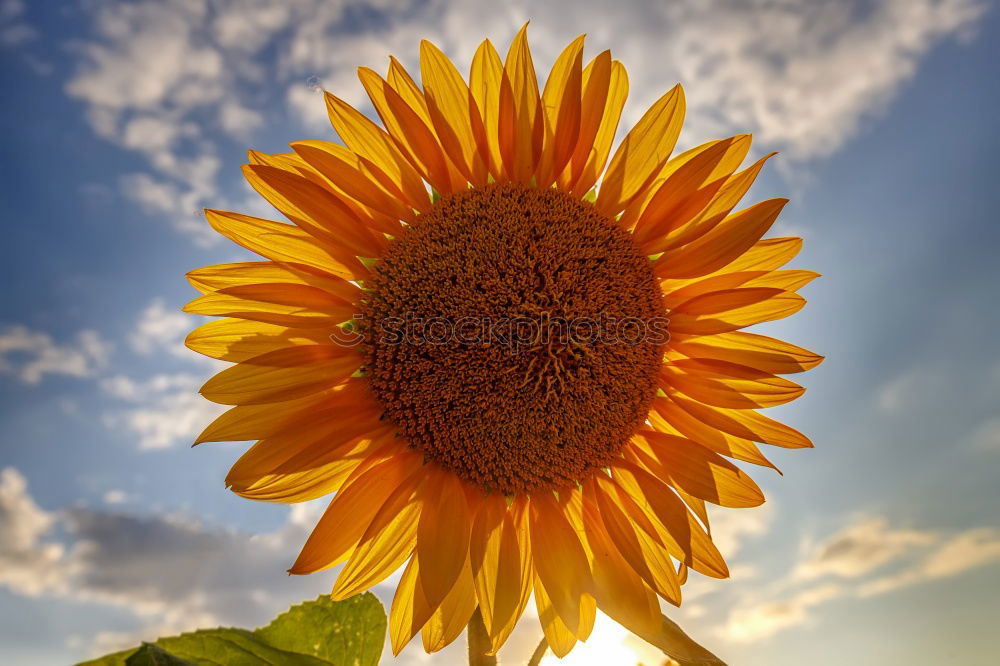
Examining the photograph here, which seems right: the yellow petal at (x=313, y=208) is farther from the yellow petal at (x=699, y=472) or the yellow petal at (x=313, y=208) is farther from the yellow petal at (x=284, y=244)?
the yellow petal at (x=699, y=472)

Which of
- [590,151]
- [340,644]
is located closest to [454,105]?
[590,151]

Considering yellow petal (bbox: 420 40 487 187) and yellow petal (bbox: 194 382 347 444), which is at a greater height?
yellow petal (bbox: 420 40 487 187)

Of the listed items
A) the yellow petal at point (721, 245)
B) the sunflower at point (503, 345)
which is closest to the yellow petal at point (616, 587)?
the sunflower at point (503, 345)

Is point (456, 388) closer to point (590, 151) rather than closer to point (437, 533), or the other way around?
point (437, 533)

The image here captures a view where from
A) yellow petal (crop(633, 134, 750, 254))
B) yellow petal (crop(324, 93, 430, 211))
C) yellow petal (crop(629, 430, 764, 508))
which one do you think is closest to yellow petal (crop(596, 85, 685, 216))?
yellow petal (crop(633, 134, 750, 254))

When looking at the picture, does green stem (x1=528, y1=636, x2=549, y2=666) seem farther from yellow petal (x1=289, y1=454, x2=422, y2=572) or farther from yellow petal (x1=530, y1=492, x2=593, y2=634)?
yellow petal (x1=289, y1=454, x2=422, y2=572)
